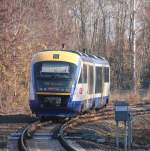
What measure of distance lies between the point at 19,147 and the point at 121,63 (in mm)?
50421

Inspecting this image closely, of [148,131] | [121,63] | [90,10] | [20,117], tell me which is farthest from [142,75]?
[148,131]

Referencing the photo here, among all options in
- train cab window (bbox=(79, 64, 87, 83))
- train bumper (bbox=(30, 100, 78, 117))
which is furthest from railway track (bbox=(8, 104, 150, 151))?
train cab window (bbox=(79, 64, 87, 83))

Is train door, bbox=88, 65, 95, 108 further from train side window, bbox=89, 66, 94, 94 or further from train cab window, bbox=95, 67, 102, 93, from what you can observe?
train cab window, bbox=95, 67, 102, 93

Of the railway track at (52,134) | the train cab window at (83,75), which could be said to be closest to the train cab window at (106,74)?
the railway track at (52,134)

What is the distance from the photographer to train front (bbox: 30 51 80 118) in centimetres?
2683

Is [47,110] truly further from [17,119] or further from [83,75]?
[83,75]

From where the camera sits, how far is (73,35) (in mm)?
69625

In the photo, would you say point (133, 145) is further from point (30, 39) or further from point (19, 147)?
point (30, 39)

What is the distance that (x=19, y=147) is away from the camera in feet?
59.9

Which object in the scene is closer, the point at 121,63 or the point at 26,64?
the point at 26,64

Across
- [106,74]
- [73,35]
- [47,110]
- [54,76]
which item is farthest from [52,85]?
[73,35]

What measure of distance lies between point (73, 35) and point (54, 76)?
140 ft

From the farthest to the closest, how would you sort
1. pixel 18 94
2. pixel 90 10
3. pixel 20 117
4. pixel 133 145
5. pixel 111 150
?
pixel 90 10
pixel 18 94
pixel 20 117
pixel 133 145
pixel 111 150

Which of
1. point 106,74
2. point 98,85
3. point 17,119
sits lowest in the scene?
point 17,119
